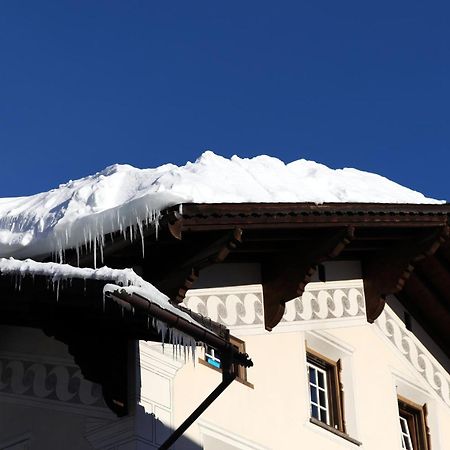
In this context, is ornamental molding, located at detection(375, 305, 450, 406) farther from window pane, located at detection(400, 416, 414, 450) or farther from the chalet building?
window pane, located at detection(400, 416, 414, 450)

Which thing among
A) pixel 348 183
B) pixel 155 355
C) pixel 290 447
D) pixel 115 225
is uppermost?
pixel 348 183

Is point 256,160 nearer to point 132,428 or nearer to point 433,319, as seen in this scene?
point 433,319

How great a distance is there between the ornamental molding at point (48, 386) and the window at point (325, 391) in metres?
2.25

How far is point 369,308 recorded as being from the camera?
12.3 meters

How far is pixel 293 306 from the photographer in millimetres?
11672

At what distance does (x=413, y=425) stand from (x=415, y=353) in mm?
717

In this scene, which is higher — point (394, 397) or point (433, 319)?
point (433, 319)

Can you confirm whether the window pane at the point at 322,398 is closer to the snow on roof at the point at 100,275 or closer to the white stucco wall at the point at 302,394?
the white stucco wall at the point at 302,394

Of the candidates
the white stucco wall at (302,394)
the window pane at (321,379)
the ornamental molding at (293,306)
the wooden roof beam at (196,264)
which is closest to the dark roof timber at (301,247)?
the wooden roof beam at (196,264)

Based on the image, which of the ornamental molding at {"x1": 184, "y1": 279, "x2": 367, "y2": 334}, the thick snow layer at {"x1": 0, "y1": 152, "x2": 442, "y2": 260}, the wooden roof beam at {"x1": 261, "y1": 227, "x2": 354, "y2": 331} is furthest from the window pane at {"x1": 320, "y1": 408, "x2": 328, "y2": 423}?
the thick snow layer at {"x1": 0, "y1": 152, "x2": 442, "y2": 260}

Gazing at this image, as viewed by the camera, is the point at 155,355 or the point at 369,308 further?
the point at 369,308

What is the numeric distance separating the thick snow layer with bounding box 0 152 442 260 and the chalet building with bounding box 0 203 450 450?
0.48 feet

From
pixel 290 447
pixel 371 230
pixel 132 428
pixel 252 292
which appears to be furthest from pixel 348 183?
pixel 132 428

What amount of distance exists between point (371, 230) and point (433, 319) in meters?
2.01
